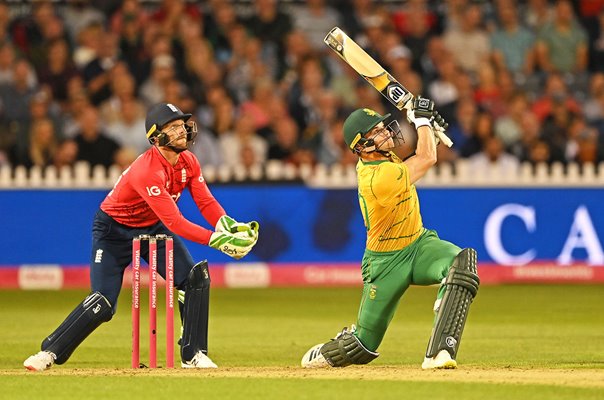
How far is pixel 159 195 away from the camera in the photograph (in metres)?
10.0

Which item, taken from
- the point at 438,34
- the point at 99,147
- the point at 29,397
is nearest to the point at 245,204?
the point at 99,147

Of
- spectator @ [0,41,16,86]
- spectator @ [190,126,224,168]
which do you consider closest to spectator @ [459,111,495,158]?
spectator @ [190,126,224,168]

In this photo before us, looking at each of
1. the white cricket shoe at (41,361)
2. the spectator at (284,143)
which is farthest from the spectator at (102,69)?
the white cricket shoe at (41,361)

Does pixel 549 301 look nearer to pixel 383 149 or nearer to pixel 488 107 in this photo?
pixel 488 107

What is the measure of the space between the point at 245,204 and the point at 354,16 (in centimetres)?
434

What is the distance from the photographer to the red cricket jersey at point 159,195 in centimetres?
995

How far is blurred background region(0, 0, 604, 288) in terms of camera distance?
1795cm

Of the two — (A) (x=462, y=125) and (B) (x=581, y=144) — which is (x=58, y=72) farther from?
(B) (x=581, y=144)

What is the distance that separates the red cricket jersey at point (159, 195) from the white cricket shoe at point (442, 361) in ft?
5.56

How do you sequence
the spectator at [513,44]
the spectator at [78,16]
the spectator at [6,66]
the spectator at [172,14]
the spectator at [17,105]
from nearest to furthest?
the spectator at [17,105] → the spectator at [6,66] → the spectator at [172,14] → the spectator at [78,16] → the spectator at [513,44]

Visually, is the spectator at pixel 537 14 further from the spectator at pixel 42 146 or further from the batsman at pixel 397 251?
the batsman at pixel 397 251

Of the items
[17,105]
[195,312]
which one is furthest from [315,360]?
[17,105]

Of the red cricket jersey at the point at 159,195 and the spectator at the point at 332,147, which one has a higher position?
the spectator at the point at 332,147

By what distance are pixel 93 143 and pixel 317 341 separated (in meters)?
6.69
